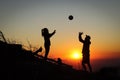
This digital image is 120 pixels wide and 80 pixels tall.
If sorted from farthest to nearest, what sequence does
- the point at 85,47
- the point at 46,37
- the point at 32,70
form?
the point at 85,47, the point at 46,37, the point at 32,70

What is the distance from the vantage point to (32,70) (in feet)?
42.4

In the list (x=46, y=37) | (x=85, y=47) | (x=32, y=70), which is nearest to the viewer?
(x=32, y=70)

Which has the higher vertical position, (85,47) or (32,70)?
(85,47)

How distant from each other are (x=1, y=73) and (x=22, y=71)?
88cm

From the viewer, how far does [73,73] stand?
46.8 ft

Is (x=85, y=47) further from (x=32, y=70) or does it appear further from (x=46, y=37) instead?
(x=32, y=70)

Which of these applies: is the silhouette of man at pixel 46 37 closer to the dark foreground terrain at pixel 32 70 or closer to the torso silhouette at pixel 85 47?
the dark foreground terrain at pixel 32 70

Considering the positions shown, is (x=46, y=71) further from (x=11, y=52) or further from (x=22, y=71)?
(x=11, y=52)

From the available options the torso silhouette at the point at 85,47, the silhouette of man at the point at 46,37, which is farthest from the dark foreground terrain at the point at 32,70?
the torso silhouette at the point at 85,47

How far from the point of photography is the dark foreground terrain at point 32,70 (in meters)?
12.6

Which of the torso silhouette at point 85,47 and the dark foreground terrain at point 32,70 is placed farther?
the torso silhouette at point 85,47

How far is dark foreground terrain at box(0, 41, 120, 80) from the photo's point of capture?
12.6m

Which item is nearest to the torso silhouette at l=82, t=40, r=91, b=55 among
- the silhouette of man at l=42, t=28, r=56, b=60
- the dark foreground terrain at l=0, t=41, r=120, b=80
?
→ the dark foreground terrain at l=0, t=41, r=120, b=80

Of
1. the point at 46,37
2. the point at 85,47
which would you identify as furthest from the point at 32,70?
the point at 85,47
